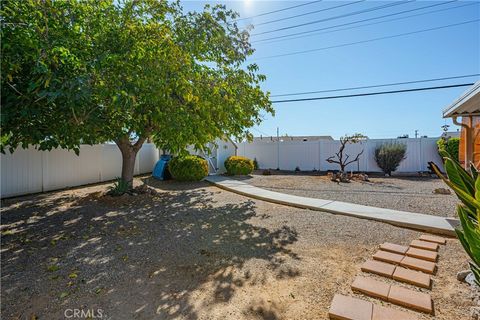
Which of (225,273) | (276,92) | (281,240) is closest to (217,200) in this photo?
(281,240)

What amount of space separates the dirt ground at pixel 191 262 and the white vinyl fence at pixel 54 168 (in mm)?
1725

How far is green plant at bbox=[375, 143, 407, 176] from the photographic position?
38.0 ft

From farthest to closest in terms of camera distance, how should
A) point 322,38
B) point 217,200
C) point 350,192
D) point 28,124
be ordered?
1. point 322,38
2. point 350,192
3. point 217,200
4. point 28,124

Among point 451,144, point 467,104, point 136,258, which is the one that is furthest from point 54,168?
point 451,144

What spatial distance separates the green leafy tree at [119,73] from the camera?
3.11 meters

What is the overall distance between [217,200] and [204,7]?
4780 mm

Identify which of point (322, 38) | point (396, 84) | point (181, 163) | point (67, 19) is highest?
point (322, 38)

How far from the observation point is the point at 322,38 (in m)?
9.68

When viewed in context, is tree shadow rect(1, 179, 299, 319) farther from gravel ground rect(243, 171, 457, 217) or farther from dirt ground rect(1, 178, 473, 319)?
gravel ground rect(243, 171, 457, 217)

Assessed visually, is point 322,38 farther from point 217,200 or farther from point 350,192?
point 217,200

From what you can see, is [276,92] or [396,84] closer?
[396,84]

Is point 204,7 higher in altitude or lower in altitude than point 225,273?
higher

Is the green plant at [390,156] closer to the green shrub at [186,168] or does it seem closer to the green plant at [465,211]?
the green shrub at [186,168]

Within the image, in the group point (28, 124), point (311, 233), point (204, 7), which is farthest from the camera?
point (204, 7)
